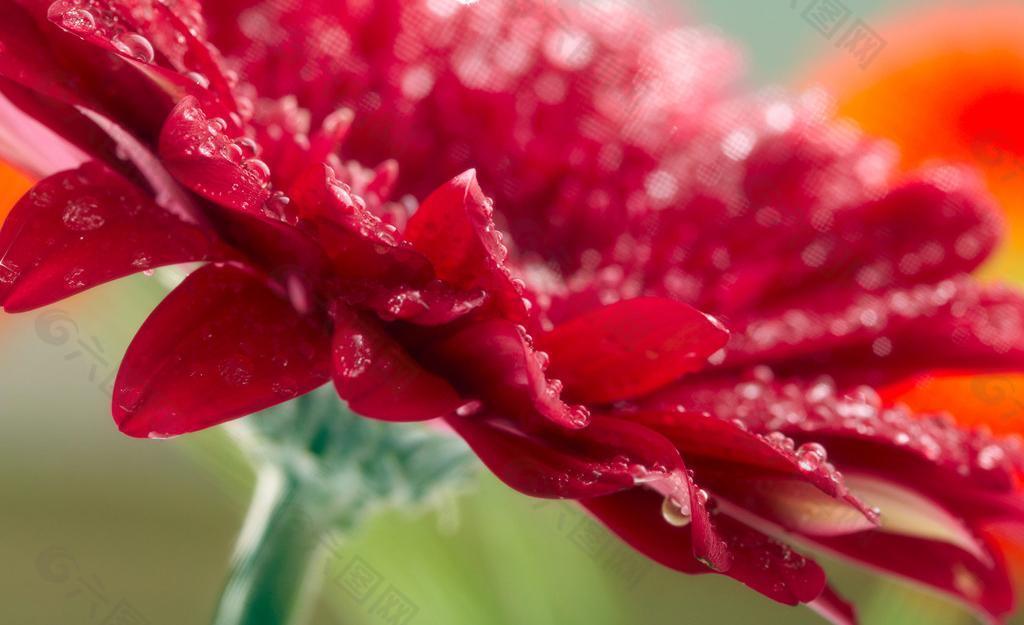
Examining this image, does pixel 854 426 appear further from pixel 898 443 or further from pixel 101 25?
pixel 101 25

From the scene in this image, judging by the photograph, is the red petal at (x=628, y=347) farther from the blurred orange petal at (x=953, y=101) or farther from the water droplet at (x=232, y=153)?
the blurred orange petal at (x=953, y=101)

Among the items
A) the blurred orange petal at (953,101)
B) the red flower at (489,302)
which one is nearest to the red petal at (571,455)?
the red flower at (489,302)

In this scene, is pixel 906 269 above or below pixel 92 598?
above

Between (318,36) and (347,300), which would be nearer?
(347,300)

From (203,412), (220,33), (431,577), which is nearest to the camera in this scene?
(203,412)

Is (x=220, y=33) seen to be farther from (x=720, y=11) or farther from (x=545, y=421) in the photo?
(x=720, y=11)

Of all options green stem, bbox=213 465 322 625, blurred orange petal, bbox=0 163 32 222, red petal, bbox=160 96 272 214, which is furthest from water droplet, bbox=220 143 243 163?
blurred orange petal, bbox=0 163 32 222

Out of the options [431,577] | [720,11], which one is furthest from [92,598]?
[720,11]
